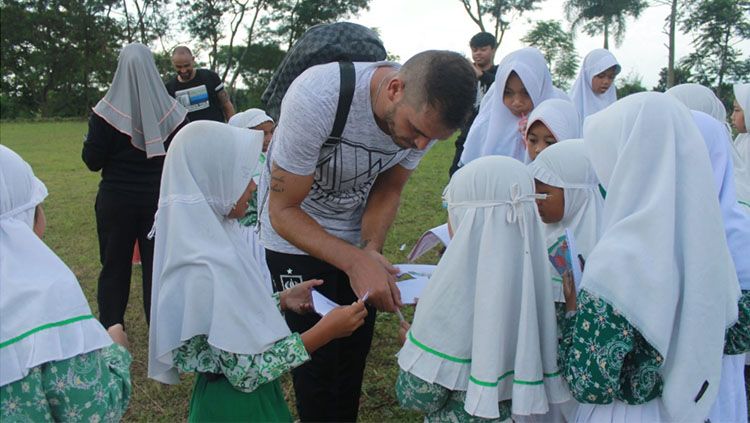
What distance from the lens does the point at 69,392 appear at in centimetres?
153

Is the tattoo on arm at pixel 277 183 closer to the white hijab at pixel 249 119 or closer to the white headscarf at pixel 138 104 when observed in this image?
the white headscarf at pixel 138 104

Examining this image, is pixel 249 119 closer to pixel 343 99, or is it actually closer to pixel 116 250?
pixel 116 250

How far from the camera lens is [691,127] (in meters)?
1.69

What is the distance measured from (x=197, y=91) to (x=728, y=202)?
4.19 m

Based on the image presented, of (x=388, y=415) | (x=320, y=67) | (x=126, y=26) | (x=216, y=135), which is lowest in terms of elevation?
(x=388, y=415)

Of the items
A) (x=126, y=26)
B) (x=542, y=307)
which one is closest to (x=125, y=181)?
(x=542, y=307)

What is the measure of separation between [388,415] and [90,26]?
31.1m

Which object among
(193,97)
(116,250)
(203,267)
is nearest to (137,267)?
(193,97)

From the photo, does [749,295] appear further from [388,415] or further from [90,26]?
[90,26]

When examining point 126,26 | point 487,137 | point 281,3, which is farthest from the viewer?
point 126,26

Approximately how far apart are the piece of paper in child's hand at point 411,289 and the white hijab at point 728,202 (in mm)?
1065

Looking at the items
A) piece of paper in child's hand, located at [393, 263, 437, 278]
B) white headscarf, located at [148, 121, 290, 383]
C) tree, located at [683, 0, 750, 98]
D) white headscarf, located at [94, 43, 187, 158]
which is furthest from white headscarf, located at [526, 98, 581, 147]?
tree, located at [683, 0, 750, 98]

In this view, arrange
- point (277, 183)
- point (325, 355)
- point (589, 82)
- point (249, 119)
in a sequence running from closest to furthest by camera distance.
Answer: point (277, 183)
point (325, 355)
point (249, 119)
point (589, 82)

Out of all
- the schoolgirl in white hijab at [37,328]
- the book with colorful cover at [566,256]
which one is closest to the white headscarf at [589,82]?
the book with colorful cover at [566,256]
